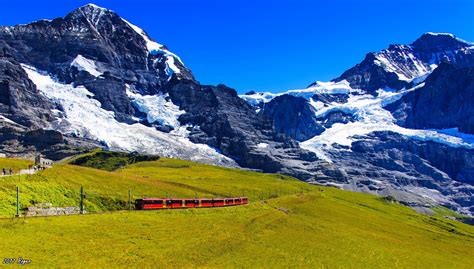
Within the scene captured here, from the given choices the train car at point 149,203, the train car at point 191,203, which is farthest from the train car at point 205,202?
the train car at point 149,203

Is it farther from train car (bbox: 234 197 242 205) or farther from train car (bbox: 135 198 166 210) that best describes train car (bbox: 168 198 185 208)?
train car (bbox: 234 197 242 205)

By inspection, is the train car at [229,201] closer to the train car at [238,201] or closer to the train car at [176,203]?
the train car at [238,201]

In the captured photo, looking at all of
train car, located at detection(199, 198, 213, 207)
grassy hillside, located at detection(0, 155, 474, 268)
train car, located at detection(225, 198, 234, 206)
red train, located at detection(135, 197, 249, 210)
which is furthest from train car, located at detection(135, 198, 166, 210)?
train car, located at detection(225, 198, 234, 206)

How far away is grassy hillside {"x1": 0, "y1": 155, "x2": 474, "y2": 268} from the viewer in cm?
5275

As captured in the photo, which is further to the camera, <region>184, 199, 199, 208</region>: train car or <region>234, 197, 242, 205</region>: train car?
<region>234, 197, 242, 205</region>: train car

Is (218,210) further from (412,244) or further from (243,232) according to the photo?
(412,244)

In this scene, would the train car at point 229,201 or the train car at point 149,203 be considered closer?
the train car at point 149,203

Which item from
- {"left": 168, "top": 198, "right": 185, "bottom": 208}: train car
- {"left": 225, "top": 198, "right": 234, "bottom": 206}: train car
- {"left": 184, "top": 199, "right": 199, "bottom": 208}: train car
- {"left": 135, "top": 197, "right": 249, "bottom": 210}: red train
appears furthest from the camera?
{"left": 225, "top": 198, "right": 234, "bottom": 206}: train car

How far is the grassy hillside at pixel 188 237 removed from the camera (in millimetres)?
52750

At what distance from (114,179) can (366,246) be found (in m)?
59.2

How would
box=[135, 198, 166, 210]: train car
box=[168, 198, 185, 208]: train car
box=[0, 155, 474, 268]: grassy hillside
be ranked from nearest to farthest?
box=[0, 155, 474, 268]: grassy hillside, box=[135, 198, 166, 210]: train car, box=[168, 198, 185, 208]: train car

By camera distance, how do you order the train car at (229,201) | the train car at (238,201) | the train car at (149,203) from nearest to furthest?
the train car at (149,203), the train car at (229,201), the train car at (238,201)

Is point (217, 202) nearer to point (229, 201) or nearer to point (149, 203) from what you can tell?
point (229, 201)

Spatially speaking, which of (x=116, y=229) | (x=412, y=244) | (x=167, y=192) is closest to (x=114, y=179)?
(x=167, y=192)
